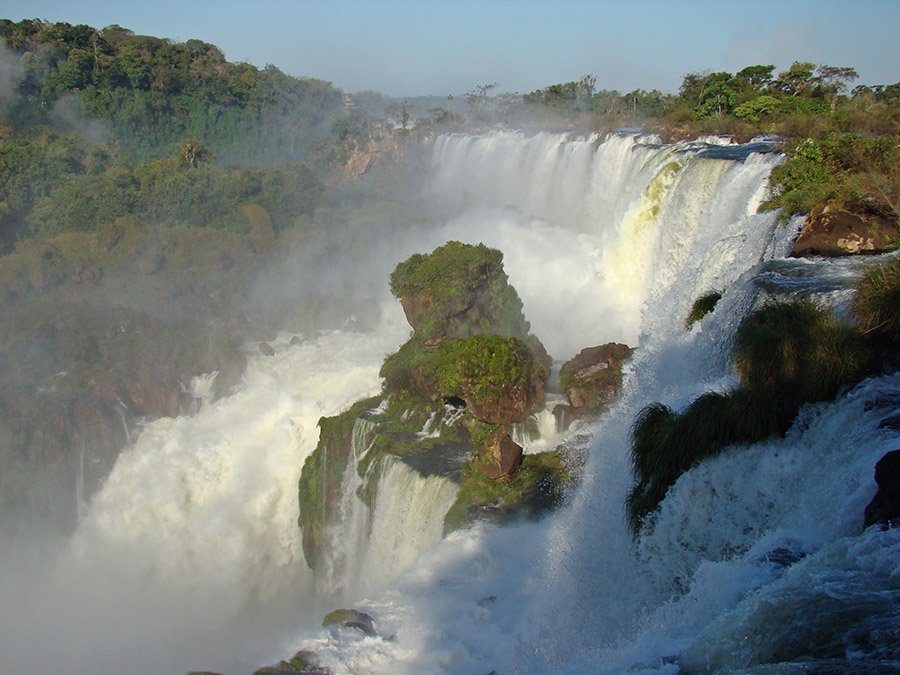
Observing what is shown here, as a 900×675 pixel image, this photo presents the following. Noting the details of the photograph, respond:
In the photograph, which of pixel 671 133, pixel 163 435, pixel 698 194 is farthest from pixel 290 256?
pixel 698 194

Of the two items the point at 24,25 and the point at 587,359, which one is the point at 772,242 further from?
the point at 24,25

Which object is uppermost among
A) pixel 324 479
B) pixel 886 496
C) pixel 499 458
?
pixel 886 496

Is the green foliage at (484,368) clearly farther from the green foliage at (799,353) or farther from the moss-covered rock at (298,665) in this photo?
the moss-covered rock at (298,665)

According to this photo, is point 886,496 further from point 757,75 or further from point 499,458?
point 757,75

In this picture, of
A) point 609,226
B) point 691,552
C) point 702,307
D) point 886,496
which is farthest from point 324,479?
point 609,226

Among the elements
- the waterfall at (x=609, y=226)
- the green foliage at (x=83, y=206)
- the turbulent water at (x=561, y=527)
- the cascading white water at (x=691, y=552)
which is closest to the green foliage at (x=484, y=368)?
the turbulent water at (x=561, y=527)

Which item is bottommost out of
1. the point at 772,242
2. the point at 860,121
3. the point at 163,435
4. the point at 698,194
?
the point at 163,435

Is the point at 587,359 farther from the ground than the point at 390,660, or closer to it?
farther from the ground
